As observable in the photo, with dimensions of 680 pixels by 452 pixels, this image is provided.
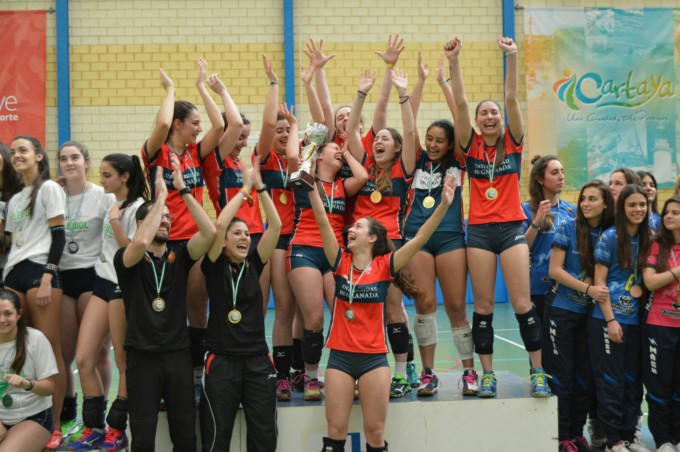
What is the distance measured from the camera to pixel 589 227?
18.5ft

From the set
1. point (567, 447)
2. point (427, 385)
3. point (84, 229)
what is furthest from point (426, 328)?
point (84, 229)

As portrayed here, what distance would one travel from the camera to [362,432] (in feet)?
17.3

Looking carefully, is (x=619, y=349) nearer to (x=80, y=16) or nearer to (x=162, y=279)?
(x=162, y=279)

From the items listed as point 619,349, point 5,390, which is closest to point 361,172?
point 619,349

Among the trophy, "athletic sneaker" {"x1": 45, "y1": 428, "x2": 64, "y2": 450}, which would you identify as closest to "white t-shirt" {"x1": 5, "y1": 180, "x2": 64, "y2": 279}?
"athletic sneaker" {"x1": 45, "y1": 428, "x2": 64, "y2": 450}

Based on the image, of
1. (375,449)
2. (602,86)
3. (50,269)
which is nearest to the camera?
(375,449)

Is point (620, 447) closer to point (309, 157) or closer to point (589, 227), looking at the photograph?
point (589, 227)

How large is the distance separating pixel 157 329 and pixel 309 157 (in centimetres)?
146

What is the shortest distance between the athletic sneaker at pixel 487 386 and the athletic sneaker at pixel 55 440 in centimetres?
270

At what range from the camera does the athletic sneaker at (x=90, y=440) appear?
4921mm

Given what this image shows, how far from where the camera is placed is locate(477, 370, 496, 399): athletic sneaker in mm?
5315

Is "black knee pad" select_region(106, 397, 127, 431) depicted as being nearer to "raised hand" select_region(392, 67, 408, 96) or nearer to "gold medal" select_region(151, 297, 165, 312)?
"gold medal" select_region(151, 297, 165, 312)

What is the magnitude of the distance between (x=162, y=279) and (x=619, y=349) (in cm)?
301

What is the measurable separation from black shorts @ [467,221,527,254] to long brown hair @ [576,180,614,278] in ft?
1.60
